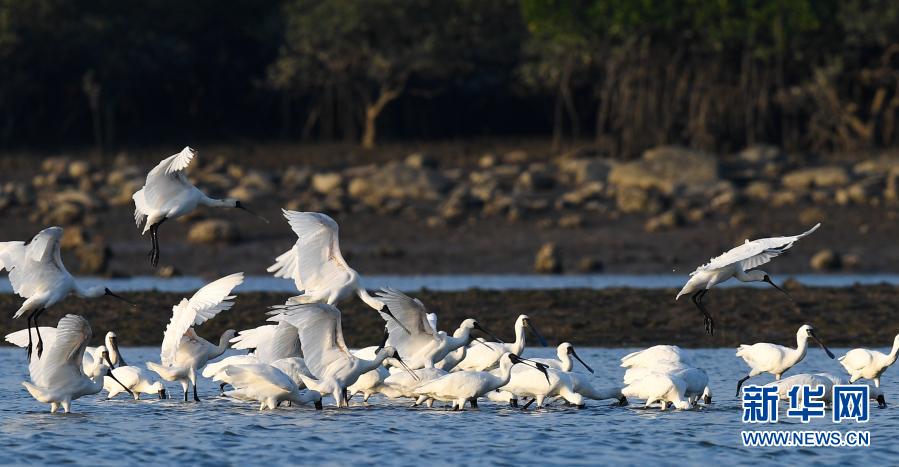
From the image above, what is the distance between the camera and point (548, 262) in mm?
27797

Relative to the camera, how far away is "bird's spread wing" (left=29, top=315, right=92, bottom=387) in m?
14.9

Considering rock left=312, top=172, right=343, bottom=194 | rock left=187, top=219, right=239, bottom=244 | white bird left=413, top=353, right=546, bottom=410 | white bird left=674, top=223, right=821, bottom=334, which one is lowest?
white bird left=413, top=353, right=546, bottom=410

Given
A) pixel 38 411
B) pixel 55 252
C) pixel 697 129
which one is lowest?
pixel 38 411

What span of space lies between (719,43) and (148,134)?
1650 cm

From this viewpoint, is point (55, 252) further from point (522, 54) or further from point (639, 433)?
point (522, 54)

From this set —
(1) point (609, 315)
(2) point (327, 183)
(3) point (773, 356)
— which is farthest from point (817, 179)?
(3) point (773, 356)

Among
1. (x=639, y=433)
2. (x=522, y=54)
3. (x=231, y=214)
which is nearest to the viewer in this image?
(x=639, y=433)

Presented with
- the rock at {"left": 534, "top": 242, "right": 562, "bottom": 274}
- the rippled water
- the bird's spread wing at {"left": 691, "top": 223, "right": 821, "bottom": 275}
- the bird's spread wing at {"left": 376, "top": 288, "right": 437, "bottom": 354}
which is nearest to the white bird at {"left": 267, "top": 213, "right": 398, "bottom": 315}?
the bird's spread wing at {"left": 376, "top": 288, "right": 437, "bottom": 354}

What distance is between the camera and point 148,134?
160ft

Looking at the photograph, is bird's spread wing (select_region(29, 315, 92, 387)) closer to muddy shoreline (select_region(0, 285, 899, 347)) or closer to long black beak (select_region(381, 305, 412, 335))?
long black beak (select_region(381, 305, 412, 335))

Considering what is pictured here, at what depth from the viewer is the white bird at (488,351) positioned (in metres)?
16.8

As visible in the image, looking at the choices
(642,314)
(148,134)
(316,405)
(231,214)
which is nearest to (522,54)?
(148,134)

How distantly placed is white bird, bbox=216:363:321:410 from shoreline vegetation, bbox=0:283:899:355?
188 inches

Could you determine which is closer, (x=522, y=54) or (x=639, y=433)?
(x=639, y=433)
